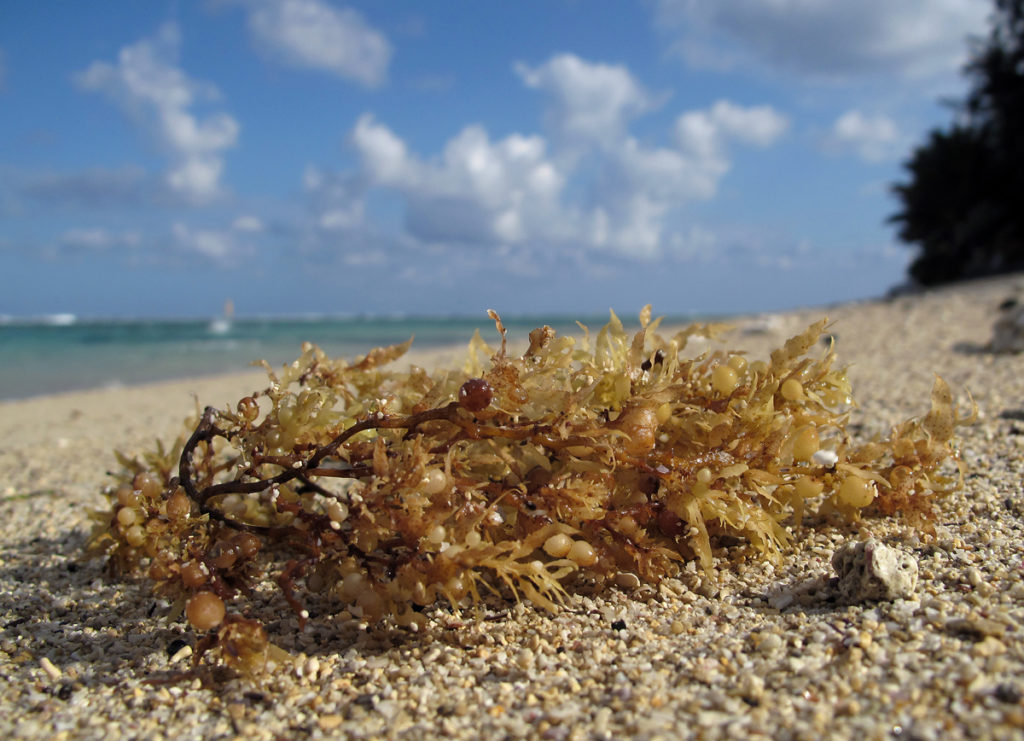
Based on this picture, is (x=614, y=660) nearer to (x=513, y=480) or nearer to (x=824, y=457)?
(x=513, y=480)

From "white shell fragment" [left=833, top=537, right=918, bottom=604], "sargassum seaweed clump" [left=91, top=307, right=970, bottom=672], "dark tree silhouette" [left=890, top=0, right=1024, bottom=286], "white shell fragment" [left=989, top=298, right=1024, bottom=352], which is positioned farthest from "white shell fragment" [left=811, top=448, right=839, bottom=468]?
"dark tree silhouette" [left=890, top=0, right=1024, bottom=286]

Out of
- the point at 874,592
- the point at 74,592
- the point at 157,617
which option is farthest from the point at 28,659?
the point at 874,592

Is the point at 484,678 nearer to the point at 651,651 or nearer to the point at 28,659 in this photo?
the point at 651,651

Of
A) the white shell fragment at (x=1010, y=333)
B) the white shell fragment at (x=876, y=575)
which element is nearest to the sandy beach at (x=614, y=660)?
the white shell fragment at (x=876, y=575)

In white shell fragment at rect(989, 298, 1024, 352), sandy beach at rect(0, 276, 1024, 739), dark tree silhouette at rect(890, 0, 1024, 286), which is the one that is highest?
dark tree silhouette at rect(890, 0, 1024, 286)

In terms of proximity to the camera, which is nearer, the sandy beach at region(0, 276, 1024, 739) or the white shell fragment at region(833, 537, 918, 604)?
the sandy beach at region(0, 276, 1024, 739)

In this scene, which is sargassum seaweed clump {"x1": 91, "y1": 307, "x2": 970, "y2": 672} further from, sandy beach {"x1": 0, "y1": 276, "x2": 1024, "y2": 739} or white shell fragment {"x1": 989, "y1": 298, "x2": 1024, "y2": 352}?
white shell fragment {"x1": 989, "y1": 298, "x2": 1024, "y2": 352}
